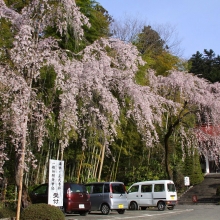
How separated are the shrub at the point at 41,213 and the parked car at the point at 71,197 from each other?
317cm

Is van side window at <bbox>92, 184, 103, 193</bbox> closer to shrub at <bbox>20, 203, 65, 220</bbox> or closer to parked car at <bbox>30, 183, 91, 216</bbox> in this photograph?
parked car at <bbox>30, 183, 91, 216</bbox>

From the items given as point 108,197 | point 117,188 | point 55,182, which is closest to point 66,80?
point 55,182

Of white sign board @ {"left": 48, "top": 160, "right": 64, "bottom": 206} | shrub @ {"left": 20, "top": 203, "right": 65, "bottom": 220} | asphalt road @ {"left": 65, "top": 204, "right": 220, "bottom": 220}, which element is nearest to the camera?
shrub @ {"left": 20, "top": 203, "right": 65, "bottom": 220}

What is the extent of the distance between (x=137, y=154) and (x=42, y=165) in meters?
9.43

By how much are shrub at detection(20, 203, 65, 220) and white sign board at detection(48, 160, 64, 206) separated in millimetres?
222

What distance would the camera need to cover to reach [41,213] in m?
10.4

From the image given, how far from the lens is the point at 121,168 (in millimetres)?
27281

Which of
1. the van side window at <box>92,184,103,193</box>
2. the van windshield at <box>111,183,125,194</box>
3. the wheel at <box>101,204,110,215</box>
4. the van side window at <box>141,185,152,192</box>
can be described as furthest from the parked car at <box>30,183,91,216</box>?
the van side window at <box>141,185,152,192</box>

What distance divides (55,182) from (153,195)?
856cm

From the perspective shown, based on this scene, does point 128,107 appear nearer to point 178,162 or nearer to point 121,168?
point 121,168

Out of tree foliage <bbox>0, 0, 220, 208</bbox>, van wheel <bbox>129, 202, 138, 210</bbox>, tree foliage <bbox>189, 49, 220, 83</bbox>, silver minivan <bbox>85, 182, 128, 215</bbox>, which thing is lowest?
van wheel <bbox>129, 202, 138, 210</bbox>

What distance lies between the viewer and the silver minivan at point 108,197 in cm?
1543

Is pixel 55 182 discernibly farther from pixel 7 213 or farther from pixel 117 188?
pixel 117 188

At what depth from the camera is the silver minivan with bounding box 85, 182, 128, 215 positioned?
15433 millimetres
